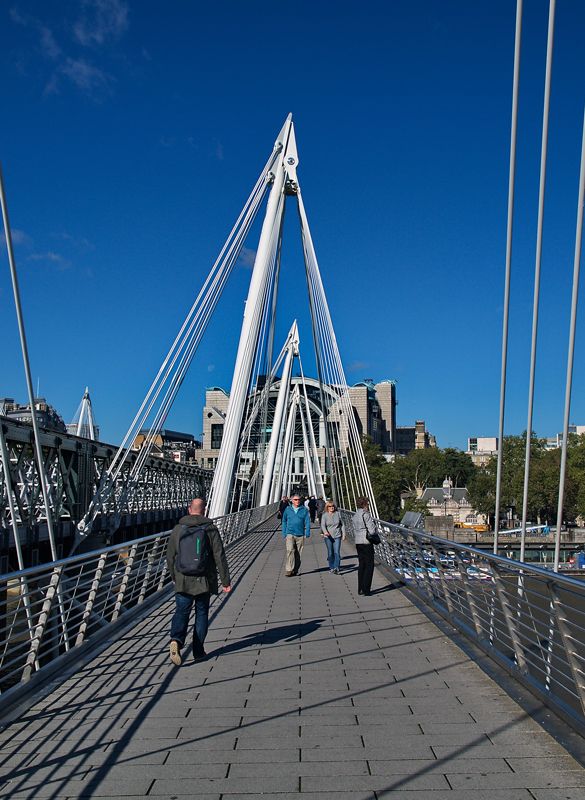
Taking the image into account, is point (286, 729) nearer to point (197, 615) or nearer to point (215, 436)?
point (197, 615)

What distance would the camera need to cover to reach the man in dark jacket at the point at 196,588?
18.4 feet

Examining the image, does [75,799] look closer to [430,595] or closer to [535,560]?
[430,595]

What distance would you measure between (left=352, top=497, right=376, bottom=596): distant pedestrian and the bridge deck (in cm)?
261

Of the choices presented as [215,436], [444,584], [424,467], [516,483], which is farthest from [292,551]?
[215,436]

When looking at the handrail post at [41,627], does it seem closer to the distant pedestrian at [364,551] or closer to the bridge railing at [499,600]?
the bridge railing at [499,600]

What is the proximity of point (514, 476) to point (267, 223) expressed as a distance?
62726 mm

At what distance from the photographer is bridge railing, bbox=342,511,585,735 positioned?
4172 mm

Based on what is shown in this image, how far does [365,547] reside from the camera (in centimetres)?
941

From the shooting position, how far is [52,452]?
936 inches

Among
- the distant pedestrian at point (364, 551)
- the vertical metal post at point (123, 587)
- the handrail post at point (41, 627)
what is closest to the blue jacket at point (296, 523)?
the distant pedestrian at point (364, 551)

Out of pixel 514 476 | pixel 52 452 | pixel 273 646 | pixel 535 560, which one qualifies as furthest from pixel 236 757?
pixel 514 476

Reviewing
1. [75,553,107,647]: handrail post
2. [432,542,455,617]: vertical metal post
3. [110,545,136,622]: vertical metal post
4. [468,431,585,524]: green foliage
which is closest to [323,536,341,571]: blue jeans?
[432,542,455,617]: vertical metal post

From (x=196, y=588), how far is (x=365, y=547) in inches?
164

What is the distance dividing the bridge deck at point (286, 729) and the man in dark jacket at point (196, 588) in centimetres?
24
